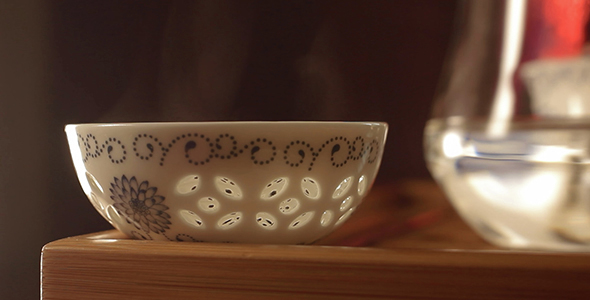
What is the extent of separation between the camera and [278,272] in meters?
0.27

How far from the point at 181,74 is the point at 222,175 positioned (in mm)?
493

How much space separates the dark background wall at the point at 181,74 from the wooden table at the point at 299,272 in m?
0.43

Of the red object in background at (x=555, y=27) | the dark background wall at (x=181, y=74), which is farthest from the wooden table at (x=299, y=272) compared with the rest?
the dark background wall at (x=181, y=74)

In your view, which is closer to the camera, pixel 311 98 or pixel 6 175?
pixel 311 98

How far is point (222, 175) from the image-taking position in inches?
11.3

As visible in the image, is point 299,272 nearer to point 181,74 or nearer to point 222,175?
point 222,175

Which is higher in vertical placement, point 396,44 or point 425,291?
point 396,44

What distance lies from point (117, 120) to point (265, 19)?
28 centimetres

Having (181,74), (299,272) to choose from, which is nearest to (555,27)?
(299,272)

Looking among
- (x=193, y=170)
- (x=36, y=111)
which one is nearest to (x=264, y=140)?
(x=193, y=170)

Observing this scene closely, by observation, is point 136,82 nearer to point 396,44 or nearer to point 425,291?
point 396,44

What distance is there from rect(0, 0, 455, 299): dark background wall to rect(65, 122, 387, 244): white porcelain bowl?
0.39 m

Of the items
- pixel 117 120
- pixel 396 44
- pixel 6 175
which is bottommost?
pixel 6 175

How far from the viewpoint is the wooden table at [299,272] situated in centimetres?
24
